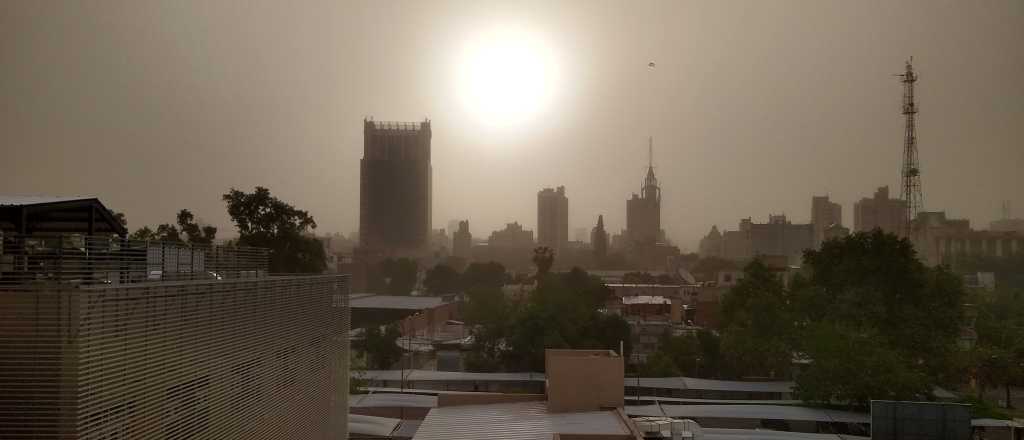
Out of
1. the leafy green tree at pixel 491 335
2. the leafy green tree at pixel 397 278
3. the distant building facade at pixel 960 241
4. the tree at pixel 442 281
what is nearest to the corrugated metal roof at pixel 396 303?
the leafy green tree at pixel 491 335

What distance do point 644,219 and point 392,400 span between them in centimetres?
8285

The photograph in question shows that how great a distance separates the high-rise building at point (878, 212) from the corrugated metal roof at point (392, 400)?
56777mm

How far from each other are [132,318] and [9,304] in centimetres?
93

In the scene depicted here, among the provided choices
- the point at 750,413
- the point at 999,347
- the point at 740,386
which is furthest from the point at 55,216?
the point at 999,347

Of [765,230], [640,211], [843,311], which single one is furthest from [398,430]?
[640,211]

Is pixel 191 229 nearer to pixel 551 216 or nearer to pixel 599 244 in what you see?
pixel 599 244

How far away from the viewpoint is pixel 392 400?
19766 mm

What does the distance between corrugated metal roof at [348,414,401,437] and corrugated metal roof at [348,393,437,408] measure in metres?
A: 1.16

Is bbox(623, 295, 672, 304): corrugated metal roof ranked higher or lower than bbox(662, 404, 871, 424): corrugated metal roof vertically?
higher

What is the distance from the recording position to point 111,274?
710 centimetres

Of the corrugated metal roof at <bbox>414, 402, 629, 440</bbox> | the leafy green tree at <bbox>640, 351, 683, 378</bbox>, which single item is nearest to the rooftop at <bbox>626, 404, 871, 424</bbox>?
the corrugated metal roof at <bbox>414, 402, 629, 440</bbox>

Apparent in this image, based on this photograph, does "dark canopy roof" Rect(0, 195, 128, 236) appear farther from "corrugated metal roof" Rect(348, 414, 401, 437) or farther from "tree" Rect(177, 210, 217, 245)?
"tree" Rect(177, 210, 217, 245)

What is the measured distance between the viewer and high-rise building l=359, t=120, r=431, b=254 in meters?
85.1

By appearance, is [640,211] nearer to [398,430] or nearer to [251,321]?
[398,430]
